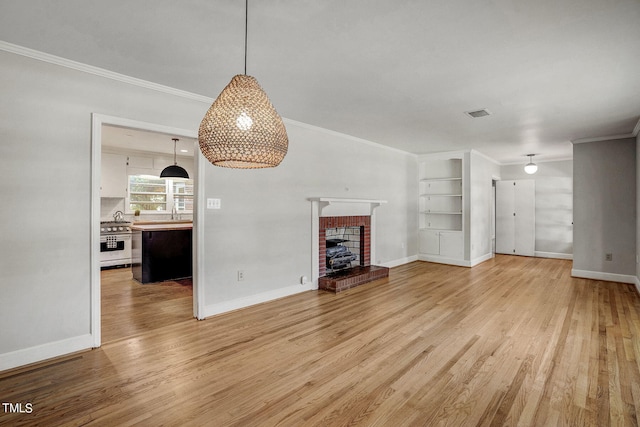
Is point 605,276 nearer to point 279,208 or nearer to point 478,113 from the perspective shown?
point 478,113

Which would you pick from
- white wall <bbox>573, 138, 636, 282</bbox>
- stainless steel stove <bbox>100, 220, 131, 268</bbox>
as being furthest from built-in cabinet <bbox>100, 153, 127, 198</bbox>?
white wall <bbox>573, 138, 636, 282</bbox>

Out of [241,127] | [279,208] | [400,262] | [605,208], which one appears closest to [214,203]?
[279,208]

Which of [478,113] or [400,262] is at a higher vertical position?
[478,113]

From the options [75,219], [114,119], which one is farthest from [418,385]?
[114,119]

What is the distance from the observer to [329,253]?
17.1ft

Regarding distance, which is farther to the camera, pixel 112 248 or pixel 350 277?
pixel 112 248

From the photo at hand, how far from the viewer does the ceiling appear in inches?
77.0

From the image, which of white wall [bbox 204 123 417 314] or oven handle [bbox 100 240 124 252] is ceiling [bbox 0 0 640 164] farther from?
oven handle [bbox 100 240 124 252]

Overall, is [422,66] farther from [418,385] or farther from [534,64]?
[418,385]

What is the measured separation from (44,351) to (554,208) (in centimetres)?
960

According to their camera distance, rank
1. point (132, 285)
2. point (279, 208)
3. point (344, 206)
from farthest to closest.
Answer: point (344, 206), point (132, 285), point (279, 208)

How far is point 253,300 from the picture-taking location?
3.96 m

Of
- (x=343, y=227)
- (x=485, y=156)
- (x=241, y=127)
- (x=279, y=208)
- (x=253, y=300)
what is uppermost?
(x=485, y=156)

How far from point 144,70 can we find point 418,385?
3387mm
